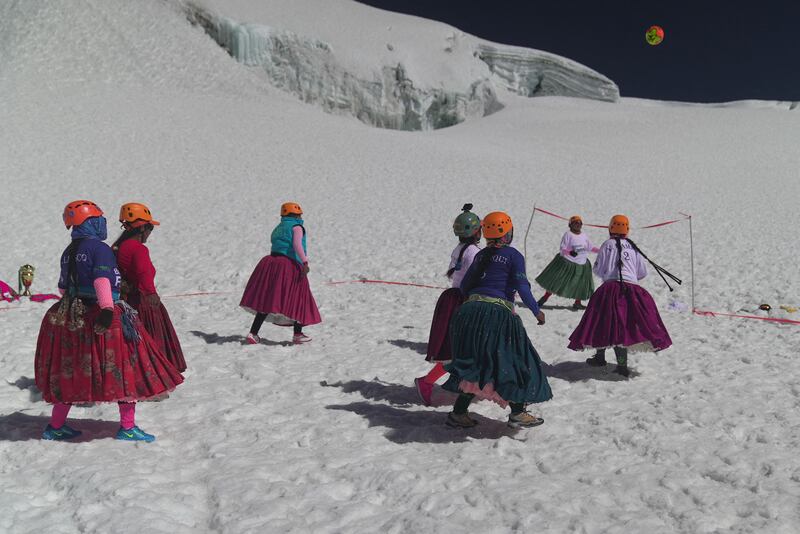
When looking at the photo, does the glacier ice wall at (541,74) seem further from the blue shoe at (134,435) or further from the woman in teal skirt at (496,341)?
the blue shoe at (134,435)

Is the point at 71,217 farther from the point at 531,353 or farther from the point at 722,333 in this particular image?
the point at 722,333

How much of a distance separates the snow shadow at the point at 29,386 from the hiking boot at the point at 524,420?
13.5 feet

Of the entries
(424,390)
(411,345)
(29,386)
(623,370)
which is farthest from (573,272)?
(29,386)

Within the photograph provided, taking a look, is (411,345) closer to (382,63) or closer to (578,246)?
(578,246)

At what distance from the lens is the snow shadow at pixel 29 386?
Answer: 5630 millimetres

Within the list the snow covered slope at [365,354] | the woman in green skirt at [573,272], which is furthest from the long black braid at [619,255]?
the woman in green skirt at [573,272]

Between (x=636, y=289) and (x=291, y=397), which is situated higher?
(x=636, y=289)

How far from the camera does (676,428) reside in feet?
16.2

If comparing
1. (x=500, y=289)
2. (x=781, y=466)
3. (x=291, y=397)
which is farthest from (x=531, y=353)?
(x=291, y=397)

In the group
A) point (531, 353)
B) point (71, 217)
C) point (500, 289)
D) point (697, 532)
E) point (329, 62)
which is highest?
point (329, 62)

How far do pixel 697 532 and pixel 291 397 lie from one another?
3639mm

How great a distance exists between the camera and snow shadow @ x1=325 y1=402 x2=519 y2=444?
16.0ft

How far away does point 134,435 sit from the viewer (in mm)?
4594

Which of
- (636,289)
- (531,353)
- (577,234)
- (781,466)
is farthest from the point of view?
(577,234)
